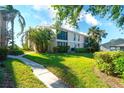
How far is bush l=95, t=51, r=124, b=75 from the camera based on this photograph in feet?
37.9

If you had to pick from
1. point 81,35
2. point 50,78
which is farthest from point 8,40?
point 50,78

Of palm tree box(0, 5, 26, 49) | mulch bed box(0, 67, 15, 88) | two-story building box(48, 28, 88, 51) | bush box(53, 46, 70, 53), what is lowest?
mulch bed box(0, 67, 15, 88)

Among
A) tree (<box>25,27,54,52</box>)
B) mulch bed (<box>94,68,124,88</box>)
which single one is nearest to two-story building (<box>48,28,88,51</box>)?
tree (<box>25,27,54,52</box>)

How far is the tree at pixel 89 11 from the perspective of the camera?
1191cm

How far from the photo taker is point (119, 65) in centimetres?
1068

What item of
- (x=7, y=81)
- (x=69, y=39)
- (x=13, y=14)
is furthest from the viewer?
(x=69, y=39)

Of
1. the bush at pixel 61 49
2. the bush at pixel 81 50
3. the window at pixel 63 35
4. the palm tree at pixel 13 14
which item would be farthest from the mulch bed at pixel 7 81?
the window at pixel 63 35

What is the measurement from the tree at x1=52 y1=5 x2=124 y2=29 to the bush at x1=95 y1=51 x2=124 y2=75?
82.6 inches

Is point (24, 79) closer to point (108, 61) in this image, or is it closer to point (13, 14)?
point (108, 61)

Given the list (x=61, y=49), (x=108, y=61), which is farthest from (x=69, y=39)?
(x=108, y=61)

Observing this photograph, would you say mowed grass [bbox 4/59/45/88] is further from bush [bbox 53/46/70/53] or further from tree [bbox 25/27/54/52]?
tree [bbox 25/27/54/52]

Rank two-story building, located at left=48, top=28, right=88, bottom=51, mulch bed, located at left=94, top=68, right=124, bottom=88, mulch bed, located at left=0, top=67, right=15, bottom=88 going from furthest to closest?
1. two-story building, located at left=48, top=28, right=88, bottom=51
2. mulch bed, located at left=94, top=68, right=124, bottom=88
3. mulch bed, located at left=0, top=67, right=15, bottom=88

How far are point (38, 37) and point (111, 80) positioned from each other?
16183 millimetres
